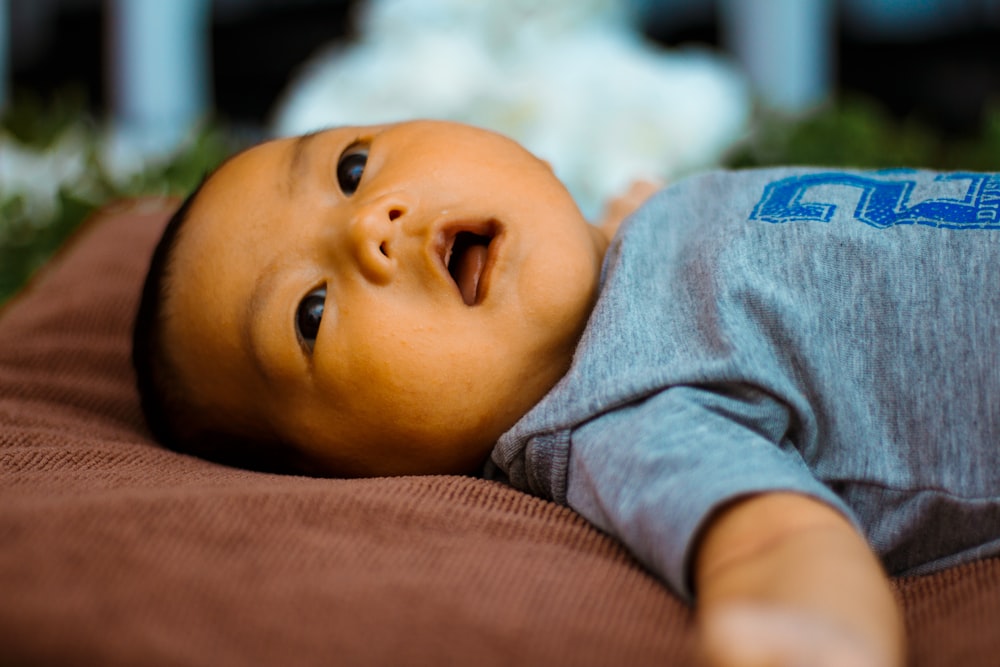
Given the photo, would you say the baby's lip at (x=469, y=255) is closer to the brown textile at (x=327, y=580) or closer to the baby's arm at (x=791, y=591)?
the brown textile at (x=327, y=580)

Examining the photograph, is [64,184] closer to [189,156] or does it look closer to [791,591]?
[189,156]

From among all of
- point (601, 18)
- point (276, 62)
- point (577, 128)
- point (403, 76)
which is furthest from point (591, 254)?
point (276, 62)

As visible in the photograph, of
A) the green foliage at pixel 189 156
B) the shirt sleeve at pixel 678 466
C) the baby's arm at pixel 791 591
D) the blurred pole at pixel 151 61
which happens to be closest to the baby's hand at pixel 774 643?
the baby's arm at pixel 791 591

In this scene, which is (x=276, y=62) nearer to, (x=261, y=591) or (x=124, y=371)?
(x=124, y=371)

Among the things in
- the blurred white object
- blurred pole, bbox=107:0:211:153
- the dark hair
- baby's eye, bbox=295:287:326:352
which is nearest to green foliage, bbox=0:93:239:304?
the blurred white object

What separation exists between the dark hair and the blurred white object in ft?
2.06

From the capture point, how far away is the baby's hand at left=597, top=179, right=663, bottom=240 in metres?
1.13

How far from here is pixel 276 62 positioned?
3482mm

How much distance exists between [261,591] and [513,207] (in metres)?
0.40

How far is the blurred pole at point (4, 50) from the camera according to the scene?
337cm

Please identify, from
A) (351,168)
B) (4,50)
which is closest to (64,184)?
(351,168)

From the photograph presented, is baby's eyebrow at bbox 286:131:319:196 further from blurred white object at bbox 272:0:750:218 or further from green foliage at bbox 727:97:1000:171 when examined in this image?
green foliage at bbox 727:97:1000:171

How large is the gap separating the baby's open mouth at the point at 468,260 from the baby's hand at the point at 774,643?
394 millimetres

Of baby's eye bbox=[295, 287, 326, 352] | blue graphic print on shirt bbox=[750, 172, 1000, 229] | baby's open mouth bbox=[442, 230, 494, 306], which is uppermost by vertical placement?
blue graphic print on shirt bbox=[750, 172, 1000, 229]
